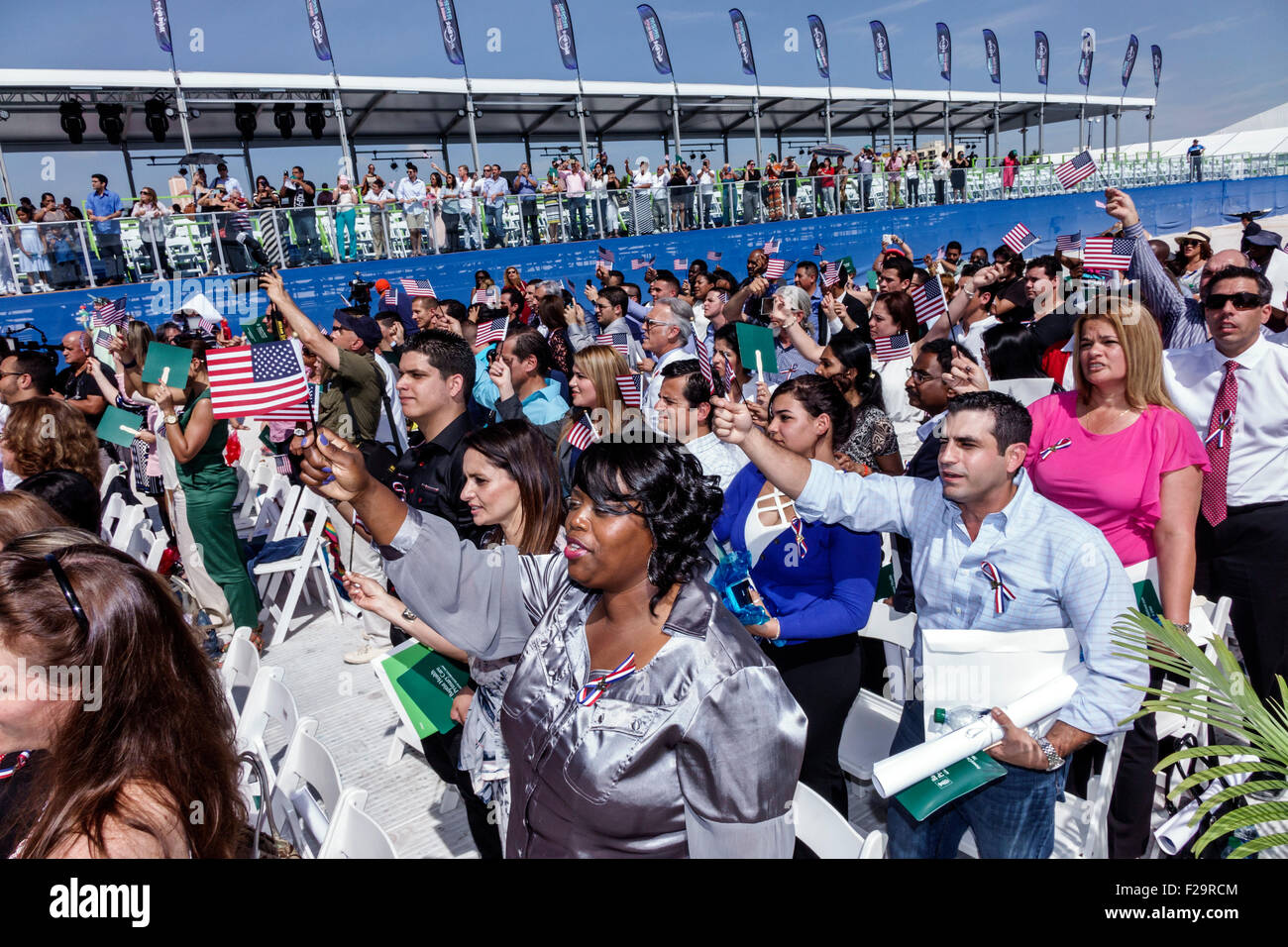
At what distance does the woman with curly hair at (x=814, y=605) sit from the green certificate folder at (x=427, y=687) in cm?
112

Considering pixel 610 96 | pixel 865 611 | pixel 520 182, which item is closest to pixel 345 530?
pixel 865 611

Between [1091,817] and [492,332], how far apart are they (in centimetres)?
499

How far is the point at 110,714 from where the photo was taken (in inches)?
62.3

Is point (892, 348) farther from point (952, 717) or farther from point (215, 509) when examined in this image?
point (215, 509)

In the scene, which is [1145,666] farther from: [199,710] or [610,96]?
[610,96]

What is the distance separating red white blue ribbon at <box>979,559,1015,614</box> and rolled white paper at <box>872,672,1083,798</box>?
24 cm

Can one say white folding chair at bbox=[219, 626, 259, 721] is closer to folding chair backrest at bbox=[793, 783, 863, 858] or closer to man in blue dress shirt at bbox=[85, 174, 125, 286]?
folding chair backrest at bbox=[793, 783, 863, 858]

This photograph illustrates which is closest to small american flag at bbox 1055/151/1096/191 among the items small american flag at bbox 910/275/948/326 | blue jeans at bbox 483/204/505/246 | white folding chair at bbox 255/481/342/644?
small american flag at bbox 910/275/948/326

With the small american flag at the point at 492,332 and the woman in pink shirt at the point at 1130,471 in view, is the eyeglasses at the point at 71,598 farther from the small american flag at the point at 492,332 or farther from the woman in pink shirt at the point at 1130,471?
the small american flag at the point at 492,332

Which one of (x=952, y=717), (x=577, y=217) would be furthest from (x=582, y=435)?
(x=577, y=217)

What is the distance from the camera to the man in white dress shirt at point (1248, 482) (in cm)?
320

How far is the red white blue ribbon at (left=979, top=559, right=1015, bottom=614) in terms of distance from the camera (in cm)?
227

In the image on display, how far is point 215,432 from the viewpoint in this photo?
200 inches

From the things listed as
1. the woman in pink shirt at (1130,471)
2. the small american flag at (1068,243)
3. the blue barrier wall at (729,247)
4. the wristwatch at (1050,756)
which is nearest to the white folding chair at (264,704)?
the wristwatch at (1050,756)
